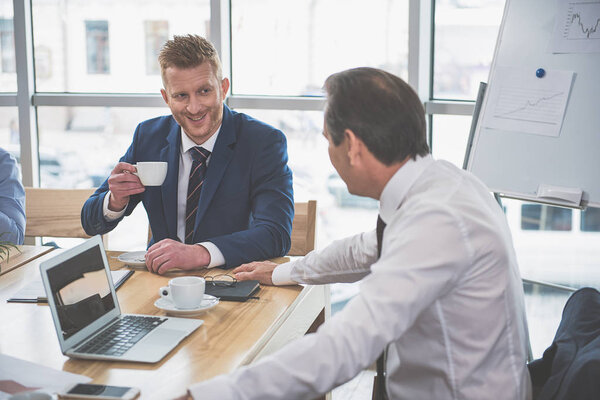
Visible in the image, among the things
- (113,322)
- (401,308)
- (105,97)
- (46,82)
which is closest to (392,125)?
(401,308)

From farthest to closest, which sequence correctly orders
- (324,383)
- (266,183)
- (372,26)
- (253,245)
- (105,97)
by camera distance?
(105,97), (372,26), (266,183), (253,245), (324,383)

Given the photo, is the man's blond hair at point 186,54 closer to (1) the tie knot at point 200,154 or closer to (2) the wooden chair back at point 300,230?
(1) the tie knot at point 200,154

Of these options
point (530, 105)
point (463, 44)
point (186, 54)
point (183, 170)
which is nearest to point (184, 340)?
point (183, 170)

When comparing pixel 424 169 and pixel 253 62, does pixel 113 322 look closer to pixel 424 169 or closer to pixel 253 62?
pixel 424 169

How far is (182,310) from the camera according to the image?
4.63 feet

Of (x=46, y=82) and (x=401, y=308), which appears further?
(x=46, y=82)

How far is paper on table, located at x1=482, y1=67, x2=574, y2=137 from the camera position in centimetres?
231

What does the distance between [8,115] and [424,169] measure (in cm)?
302

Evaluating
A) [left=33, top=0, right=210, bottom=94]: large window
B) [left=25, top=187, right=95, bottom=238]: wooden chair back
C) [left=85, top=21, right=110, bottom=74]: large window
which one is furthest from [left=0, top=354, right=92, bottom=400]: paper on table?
[left=85, top=21, right=110, bottom=74]: large window

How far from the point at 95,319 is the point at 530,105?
175 centimetres

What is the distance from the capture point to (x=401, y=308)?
1030 millimetres

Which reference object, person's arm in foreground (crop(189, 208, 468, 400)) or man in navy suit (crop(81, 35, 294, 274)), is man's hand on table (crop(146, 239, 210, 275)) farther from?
person's arm in foreground (crop(189, 208, 468, 400))

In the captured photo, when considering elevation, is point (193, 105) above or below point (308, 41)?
below

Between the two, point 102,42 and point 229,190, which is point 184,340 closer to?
point 229,190
